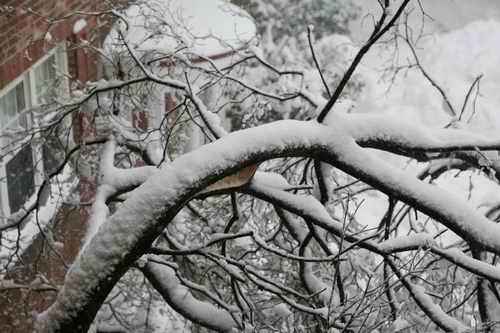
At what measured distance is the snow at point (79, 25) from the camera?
8.62 metres

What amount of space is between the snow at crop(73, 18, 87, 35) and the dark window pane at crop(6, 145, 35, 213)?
1.57 metres

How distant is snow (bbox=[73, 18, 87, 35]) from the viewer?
28.3ft

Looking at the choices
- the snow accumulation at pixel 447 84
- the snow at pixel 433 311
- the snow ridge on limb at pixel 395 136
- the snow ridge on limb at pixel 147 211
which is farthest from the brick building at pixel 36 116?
the snow accumulation at pixel 447 84

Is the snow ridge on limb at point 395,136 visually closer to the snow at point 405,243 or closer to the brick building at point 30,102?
the snow at point 405,243

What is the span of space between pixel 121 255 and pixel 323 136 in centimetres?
110

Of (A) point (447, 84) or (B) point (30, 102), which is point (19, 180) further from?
(A) point (447, 84)

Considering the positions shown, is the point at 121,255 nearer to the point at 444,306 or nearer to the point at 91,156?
the point at 444,306

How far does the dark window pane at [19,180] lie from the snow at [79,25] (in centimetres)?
157

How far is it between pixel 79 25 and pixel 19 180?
6.81 ft

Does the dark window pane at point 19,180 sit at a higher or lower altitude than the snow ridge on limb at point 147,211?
higher

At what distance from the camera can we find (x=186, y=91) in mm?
4312

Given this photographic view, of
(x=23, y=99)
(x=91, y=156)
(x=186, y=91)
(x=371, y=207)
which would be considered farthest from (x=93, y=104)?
(x=371, y=207)

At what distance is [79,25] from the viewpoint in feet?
28.8

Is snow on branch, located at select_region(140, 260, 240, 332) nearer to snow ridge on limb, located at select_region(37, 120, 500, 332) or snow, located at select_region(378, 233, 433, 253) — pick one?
snow, located at select_region(378, 233, 433, 253)
